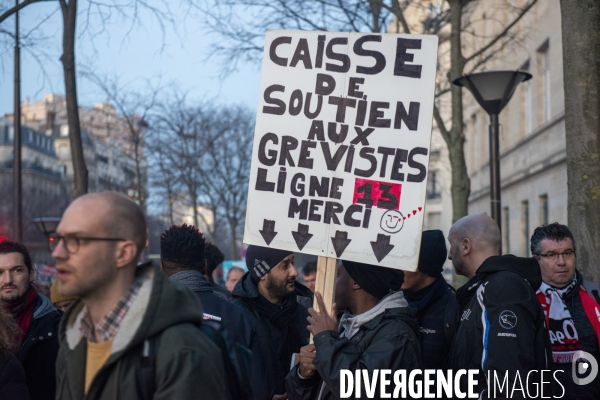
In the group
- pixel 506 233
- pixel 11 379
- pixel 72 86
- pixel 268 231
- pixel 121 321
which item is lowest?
pixel 506 233

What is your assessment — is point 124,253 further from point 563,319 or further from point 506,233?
point 506,233

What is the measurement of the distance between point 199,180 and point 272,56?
31.9 m

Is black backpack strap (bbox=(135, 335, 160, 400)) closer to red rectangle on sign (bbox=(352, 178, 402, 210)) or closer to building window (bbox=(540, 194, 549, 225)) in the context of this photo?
red rectangle on sign (bbox=(352, 178, 402, 210))

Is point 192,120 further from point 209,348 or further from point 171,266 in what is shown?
point 209,348

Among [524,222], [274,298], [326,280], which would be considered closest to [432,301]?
[274,298]

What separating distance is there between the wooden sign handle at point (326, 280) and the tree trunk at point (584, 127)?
320 centimetres

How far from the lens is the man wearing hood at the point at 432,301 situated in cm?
521

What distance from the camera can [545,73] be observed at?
23.3 m

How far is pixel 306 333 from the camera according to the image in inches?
234

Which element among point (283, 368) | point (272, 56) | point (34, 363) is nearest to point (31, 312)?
point (34, 363)

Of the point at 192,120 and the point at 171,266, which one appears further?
the point at 192,120

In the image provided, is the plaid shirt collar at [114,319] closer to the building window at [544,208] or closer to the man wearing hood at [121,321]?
the man wearing hood at [121,321]

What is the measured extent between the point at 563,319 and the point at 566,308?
0.35ft

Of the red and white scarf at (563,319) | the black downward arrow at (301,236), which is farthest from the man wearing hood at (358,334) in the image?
the red and white scarf at (563,319)
